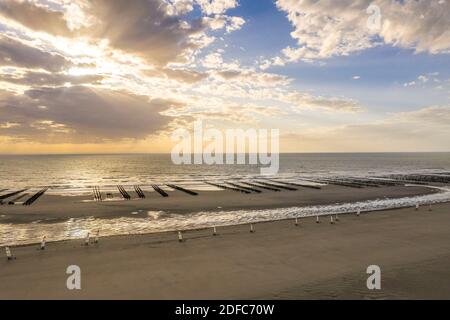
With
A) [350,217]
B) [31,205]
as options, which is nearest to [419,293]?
[350,217]

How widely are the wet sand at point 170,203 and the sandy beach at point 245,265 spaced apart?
48.5 ft

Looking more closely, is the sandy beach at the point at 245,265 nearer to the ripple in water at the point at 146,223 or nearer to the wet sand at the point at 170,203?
the ripple in water at the point at 146,223

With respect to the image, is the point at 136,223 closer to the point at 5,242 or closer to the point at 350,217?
the point at 5,242

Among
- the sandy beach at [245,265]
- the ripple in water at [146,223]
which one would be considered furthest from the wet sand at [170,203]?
the sandy beach at [245,265]

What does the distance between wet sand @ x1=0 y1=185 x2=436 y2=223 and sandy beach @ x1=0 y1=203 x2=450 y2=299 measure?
48.5ft

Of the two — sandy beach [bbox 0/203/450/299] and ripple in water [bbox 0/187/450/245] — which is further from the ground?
sandy beach [bbox 0/203/450/299]

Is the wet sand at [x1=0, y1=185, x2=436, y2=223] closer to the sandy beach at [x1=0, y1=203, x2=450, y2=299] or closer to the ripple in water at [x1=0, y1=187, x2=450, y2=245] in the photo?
the ripple in water at [x1=0, y1=187, x2=450, y2=245]

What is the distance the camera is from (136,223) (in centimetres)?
3231

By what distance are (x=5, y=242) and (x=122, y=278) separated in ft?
46.8

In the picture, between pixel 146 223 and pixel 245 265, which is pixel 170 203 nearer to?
pixel 146 223

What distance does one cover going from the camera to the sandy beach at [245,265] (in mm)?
14576

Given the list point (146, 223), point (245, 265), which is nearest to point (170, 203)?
point (146, 223)

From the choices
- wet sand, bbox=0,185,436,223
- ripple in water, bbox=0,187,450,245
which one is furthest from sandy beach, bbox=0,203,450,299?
wet sand, bbox=0,185,436,223

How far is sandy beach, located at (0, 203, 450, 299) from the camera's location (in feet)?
47.8
